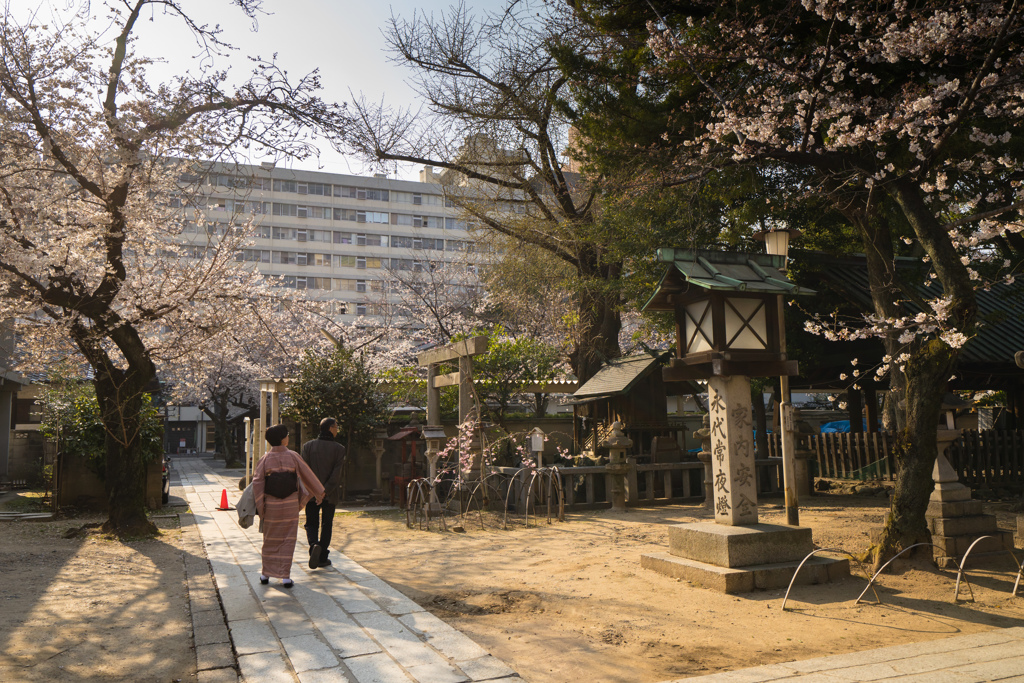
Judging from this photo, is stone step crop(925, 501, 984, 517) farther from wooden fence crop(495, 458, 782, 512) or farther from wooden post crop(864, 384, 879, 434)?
wooden post crop(864, 384, 879, 434)

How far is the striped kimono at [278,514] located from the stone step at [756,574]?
362cm

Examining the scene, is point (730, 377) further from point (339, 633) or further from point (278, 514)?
point (278, 514)

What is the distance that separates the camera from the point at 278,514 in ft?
22.6

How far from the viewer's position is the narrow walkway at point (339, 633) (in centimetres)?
429

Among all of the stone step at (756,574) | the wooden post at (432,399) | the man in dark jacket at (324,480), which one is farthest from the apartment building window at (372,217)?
the stone step at (756,574)

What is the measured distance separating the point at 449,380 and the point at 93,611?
7.43m

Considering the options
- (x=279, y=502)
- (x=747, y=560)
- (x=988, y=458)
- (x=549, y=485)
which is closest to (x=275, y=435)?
(x=279, y=502)

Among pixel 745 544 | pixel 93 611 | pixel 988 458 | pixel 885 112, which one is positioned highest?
pixel 885 112

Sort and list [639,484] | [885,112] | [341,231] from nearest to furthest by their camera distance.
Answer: [885,112]
[639,484]
[341,231]

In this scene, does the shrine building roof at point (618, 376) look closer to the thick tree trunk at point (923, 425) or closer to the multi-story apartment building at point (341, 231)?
Answer: the thick tree trunk at point (923, 425)

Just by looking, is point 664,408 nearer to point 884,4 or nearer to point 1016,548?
point 1016,548

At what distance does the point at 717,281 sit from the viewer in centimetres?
686

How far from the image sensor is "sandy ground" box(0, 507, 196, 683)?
466 cm

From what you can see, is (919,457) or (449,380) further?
(449,380)
